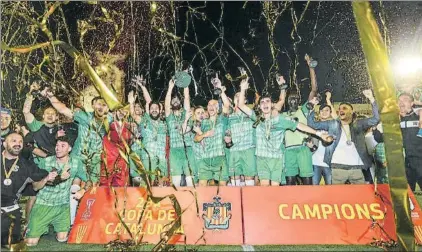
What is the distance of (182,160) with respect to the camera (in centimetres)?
570

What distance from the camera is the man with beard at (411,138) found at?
5.54 metres

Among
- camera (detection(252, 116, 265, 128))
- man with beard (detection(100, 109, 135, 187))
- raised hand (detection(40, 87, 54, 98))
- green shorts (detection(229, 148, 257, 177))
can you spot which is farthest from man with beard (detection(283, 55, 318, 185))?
raised hand (detection(40, 87, 54, 98))

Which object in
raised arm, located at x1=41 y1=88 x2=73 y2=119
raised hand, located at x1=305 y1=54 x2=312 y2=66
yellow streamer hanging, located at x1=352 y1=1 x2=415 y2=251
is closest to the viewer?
yellow streamer hanging, located at x1=352 y1=1 x2=415 y2=251

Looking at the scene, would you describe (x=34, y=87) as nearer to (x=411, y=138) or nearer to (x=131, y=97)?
(x=131, y=97)

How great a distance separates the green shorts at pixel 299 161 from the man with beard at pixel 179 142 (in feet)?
A: 5.31

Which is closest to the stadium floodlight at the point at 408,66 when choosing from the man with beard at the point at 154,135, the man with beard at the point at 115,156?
the man with beard at the point at 154,135

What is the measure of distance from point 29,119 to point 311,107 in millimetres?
4527

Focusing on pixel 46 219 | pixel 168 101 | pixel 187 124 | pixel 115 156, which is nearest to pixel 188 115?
pixel 187 124

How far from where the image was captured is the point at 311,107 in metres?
5.54

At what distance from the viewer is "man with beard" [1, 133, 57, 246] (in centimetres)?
416

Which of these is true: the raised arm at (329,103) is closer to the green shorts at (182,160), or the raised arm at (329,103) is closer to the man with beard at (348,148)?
the man with beard at (348,148)

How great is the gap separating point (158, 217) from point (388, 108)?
288 cm

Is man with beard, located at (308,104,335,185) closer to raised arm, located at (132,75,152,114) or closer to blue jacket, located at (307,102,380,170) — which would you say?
blue jacket, located at (307,102,380,170)

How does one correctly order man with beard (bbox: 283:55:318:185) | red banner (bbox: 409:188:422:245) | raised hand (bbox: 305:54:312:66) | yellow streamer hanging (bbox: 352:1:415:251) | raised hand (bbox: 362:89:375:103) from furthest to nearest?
1. raised hand (bbox: 305:54:312:66)
2. raised hand (bbox: 362:89:375:103)
3. man with beard (bbox: 283:55:318:185)
4. red banner (bbox: 409:188:422:245)
5. yellow streamer hanging (bbox: 352:1:415:251)
